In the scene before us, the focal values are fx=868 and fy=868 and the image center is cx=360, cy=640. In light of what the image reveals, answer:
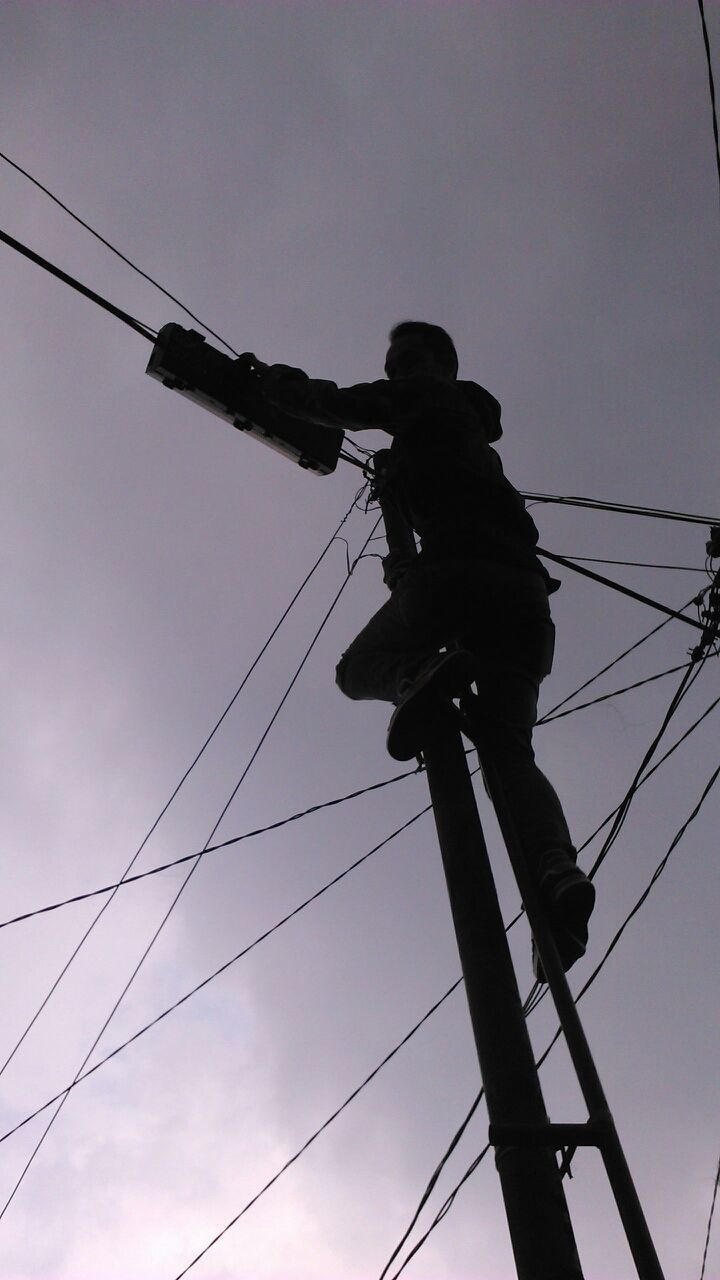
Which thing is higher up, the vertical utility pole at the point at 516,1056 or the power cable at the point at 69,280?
the power cable at the point at 69,280

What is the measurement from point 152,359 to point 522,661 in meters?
1.84

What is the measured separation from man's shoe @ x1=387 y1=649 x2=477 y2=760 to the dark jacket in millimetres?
457

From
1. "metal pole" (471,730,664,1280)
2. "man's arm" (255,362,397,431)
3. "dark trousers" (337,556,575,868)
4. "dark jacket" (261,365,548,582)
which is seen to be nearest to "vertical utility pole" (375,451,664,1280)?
"metal pole" (471,730,664,1280)

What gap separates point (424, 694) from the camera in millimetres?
2354

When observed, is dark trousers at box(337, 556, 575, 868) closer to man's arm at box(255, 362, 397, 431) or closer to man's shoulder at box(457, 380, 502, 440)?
man's arm at box(255, 362, 397, 431)

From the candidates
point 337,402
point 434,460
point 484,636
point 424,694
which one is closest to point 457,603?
point 484,636

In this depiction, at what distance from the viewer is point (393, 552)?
3004 mm

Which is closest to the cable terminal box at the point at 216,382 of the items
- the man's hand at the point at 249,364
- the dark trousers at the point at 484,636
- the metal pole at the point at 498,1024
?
the man's hand at the point at 249,364

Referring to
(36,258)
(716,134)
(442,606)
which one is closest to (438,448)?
(442,606)

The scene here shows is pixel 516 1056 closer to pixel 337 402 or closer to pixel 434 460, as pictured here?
pixel 434 460

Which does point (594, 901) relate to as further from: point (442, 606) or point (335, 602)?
point (335, 602)

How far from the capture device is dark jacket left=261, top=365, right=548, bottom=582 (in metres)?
2.75

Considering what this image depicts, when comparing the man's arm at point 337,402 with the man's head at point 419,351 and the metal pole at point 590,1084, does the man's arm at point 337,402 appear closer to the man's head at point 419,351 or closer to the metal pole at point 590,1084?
the man's head at point 419,351

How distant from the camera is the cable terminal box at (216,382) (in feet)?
10.8
